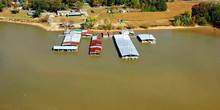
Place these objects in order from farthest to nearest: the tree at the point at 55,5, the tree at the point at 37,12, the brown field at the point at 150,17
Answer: the tree at the point at 55,5
the tree at the point at 37,12
the brown field at the point at 150,17

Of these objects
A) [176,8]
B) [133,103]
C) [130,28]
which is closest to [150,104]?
[133,103]

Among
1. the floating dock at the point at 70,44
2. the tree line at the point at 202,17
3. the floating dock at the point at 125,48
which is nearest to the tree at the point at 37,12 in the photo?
the floating dock at the point at 70,44

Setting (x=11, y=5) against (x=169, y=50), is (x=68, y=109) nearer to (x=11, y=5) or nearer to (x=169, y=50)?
(x=169, y=50)

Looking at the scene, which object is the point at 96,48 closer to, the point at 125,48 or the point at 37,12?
the point at 125,48

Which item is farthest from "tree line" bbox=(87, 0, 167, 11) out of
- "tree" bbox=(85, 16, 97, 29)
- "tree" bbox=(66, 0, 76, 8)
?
"tree" bbox=(85, 16, 97, 29)

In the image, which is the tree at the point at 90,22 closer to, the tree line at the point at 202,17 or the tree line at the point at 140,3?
the tree line at the point at 202,17
